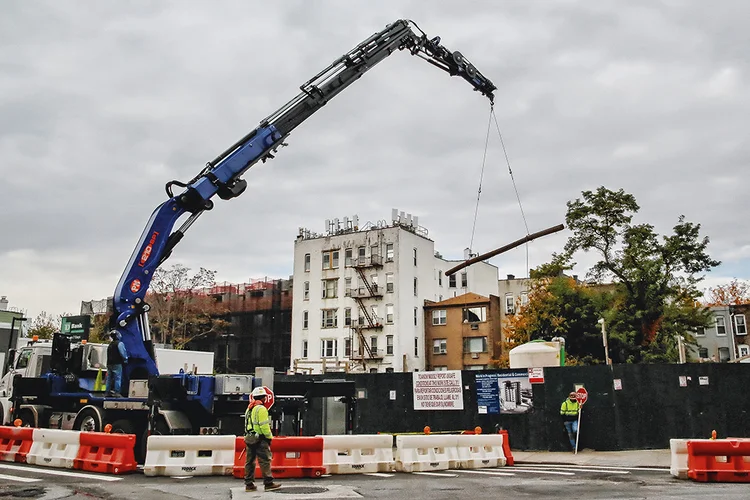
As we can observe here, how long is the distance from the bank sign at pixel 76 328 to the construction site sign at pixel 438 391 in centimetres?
1030

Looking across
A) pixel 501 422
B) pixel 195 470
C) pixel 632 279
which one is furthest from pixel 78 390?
pixel 632 279

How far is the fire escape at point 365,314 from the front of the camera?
65500mm

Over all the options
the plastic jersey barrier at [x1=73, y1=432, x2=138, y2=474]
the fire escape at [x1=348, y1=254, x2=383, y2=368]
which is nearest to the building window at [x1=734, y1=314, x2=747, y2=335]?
the fire escape at [x1=348, y1=254, x2=383, y2=368]

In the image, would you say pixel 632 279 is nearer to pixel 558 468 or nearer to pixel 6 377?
pixel 558 468

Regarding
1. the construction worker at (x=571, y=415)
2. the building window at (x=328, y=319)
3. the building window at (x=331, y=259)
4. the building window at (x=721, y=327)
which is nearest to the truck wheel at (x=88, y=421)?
the construction worker at (x=571, y=415)

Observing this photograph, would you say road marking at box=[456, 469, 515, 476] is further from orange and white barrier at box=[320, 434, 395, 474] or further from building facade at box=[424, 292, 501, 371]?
building facade at box=[424, 292, 501, 371]

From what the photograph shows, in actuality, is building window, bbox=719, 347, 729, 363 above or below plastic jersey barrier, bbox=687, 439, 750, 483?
above

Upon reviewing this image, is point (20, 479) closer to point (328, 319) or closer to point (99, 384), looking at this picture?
point (99, 384)

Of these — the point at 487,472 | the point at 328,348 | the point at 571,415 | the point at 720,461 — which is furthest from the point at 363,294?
the point at 720,461

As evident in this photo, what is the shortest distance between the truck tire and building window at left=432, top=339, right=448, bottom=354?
4994 cm

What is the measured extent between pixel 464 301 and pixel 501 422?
43.5 metres

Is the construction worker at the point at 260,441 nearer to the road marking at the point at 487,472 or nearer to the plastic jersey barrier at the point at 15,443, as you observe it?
the road marking at the point at 487,472

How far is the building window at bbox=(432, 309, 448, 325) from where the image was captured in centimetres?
6600

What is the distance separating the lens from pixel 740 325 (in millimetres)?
73750
